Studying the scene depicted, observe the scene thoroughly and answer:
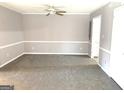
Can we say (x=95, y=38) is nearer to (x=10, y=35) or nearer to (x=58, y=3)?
(x=58, y=3)

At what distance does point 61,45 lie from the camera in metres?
7.71

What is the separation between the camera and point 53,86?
3523 millimetres

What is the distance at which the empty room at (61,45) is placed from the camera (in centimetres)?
373

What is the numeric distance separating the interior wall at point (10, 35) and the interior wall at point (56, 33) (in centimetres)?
61

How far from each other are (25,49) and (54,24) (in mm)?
2220

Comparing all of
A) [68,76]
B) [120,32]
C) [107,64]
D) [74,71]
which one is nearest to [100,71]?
[107,64]

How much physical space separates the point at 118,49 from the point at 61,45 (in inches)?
168

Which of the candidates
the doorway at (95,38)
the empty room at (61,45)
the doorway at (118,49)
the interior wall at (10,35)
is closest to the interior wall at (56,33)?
the empty room at (61,45)

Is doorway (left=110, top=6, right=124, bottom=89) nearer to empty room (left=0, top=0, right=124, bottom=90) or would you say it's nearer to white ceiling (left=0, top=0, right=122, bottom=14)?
empty room (left=0, top=0, right=124, bottom=90)

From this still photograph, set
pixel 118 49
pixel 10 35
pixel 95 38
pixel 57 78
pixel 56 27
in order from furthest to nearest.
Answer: pixel 56 27 < pixel 95 38 < pixel 10 35 < pixel 57 78 < pixel 118 49

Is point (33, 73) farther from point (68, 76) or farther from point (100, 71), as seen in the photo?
point (100, 71)

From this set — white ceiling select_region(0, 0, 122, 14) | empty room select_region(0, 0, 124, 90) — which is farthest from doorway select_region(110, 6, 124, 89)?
white ceiling select_region(0, 0, 122, 14)

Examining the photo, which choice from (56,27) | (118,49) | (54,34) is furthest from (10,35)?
(118,49)

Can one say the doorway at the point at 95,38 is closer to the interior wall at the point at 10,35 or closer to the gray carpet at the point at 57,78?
the gray carpet at the point at 57,78
